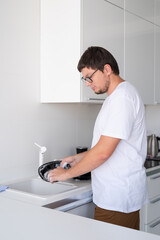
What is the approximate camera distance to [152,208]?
2.54m

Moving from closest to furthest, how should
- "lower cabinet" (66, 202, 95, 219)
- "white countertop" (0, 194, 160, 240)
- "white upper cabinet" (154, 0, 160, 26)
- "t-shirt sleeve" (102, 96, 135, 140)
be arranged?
"white countertop" (0, 194, 160, 240)
"t-shirt sleeve" (102, 96, 135, 140)
"lower cabinet" (66, 202, 95, 219)
"white upper cabinet" (154, 0, 160, 26)

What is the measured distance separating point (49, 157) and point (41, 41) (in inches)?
33.6

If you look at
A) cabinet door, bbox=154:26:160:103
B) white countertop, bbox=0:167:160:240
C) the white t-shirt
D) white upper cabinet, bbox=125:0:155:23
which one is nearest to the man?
the white t-shirt

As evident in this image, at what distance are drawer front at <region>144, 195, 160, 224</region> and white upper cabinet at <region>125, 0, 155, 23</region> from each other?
1523 mm

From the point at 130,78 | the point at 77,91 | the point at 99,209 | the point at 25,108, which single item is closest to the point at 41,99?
the point at 25,108

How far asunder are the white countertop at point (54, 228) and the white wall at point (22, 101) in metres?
0.85

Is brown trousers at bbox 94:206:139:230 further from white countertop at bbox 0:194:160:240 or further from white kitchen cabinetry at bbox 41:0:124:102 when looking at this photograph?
white kitchen cabinetry at bbox 41:0:124:102

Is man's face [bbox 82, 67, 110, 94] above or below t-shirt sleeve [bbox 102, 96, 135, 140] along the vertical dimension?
above

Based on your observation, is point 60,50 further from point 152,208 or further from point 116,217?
point 152,208

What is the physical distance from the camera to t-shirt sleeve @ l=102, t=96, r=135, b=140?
1.56 m

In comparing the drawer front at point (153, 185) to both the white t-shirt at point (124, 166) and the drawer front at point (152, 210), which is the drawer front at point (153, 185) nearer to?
the drawer front at point (152, 210)

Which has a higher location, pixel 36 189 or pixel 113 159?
pixel 113 159

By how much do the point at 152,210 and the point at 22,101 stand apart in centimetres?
129

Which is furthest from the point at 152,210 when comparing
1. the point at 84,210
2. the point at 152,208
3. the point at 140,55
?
the point at 140,55
